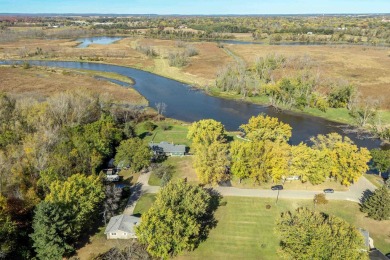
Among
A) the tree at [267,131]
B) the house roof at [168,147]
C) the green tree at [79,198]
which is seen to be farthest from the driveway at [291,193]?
the house roof at [168,147]

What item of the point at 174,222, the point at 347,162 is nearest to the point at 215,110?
the point at 347,162

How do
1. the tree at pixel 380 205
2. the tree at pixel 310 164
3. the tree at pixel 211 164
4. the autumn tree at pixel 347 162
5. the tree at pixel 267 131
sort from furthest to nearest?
the tree at pixel 267 131, the tree at pixel 310 164, the autumn tree at pixel 347 162, the tree at pixel 211 164, the tree at pixel 380 205

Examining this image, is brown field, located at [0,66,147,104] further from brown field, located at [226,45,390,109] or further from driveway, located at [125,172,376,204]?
brown field, located at [226,45,390,109]

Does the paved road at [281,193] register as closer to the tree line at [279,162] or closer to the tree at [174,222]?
the tree line at [279,162]

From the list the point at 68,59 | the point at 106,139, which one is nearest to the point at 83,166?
the point at 106,139

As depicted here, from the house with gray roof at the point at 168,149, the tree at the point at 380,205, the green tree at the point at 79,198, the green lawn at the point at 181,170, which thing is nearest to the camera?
the green tree at the point at 79,198

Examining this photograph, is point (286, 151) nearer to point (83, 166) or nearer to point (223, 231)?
point (223, 231)
